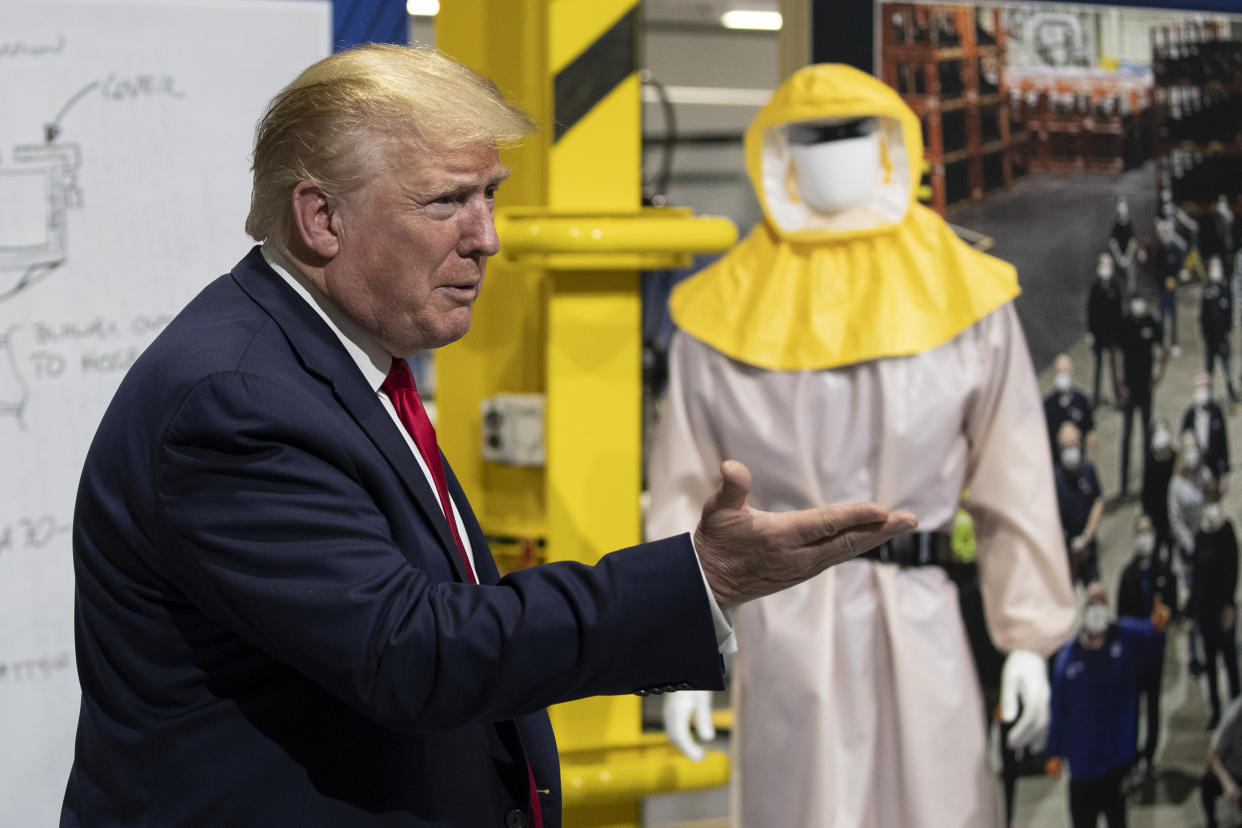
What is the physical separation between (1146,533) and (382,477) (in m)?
2.05

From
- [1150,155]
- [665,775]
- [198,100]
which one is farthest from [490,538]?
[1150,155]

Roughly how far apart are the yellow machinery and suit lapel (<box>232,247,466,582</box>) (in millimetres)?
1120

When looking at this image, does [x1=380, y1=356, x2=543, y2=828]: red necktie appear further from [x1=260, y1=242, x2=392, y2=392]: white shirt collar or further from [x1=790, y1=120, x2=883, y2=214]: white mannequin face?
[x1=790, y1=120, x2=883, y2=214]: white mannequin face

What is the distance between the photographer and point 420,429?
1218 mm

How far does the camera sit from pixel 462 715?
3.15 feet

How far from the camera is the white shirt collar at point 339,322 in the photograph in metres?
1.13

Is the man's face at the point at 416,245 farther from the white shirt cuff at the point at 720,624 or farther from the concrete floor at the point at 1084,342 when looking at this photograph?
the concrete floor at the point at 1084,342

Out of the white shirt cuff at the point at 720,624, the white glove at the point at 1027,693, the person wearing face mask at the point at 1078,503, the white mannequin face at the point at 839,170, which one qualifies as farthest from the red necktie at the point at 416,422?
the person wearing face mask at the point at 1078,503

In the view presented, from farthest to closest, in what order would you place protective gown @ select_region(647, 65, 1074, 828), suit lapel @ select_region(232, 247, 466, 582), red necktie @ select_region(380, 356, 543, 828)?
protective gown @ select_region(647, 65, 1074, 828) < red necktie @ select_region(380, 356, 543, 828) < suit lapel @ select_region(232, 247, 466, 582)

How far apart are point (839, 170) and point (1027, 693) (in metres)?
0.89

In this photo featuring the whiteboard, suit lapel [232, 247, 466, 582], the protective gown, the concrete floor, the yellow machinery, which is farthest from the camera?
A: the concrete floor

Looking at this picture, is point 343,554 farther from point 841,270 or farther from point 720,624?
point 841,270

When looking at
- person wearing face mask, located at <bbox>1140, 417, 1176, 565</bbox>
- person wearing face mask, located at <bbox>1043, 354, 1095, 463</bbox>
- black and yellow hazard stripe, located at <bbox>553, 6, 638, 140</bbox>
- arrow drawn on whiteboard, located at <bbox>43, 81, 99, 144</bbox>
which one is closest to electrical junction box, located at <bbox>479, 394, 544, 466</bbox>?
black and yellow hazard stripe, located at <bbox>553, 6, 638, 140</bbox>

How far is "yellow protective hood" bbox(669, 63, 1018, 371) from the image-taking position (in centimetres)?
211
